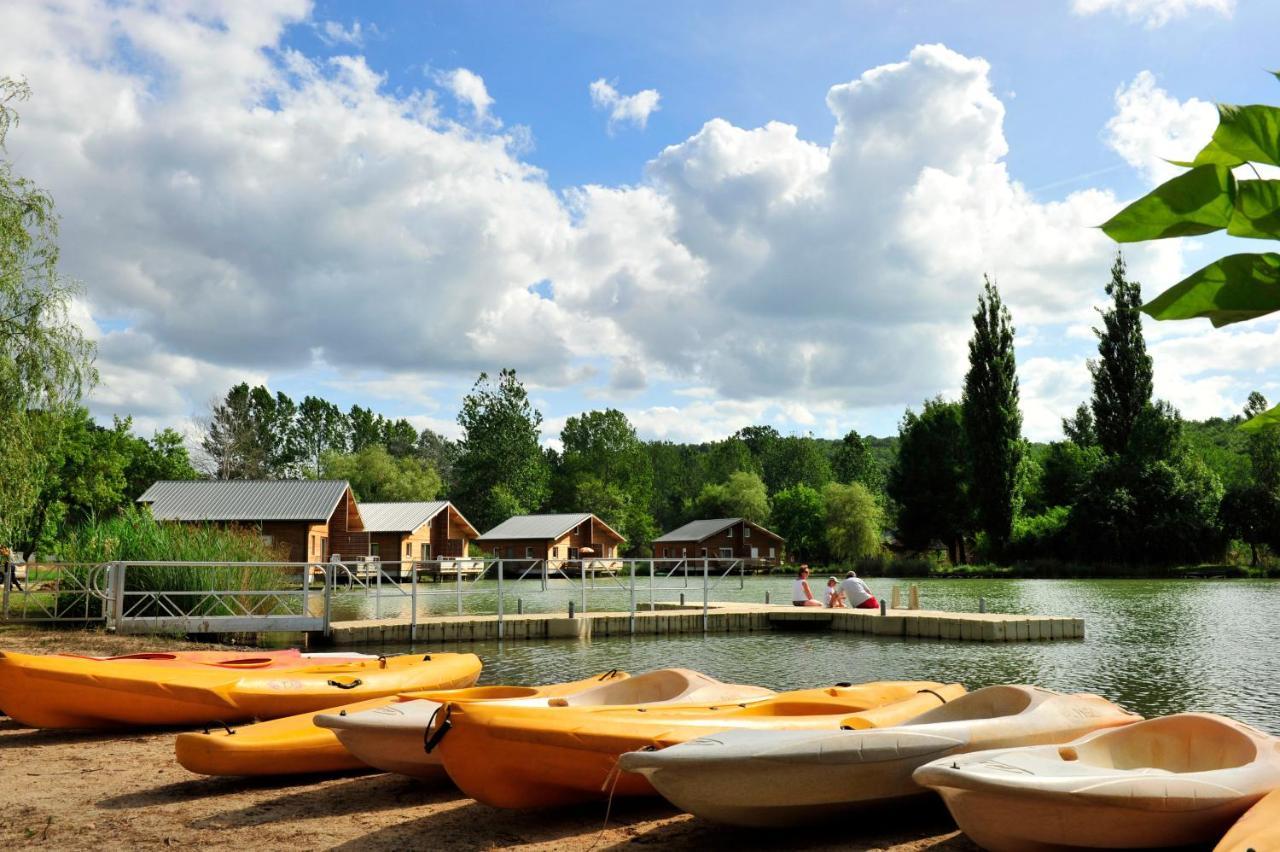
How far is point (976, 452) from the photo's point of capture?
5334 cm

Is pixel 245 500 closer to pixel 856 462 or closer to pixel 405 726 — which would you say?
pixel 405 726

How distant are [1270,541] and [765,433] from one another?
249 feet

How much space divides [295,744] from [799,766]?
12.4 feet

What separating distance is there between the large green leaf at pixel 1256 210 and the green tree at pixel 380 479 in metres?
76.3

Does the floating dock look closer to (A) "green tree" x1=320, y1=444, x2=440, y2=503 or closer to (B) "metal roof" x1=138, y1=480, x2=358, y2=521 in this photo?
(B) "metal roof" x1=138, y1=480, x2=358, y2=521

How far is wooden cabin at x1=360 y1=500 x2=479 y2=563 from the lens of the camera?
5212cm

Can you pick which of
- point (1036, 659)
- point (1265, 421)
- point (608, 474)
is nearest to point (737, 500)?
point (608, 474)

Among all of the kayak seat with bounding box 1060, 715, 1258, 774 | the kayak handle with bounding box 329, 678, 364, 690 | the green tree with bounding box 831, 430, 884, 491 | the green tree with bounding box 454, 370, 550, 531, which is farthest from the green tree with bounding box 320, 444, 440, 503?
the kayak seat with bounding box 1060, 715, 1258, 774

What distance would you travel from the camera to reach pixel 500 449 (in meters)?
76.0

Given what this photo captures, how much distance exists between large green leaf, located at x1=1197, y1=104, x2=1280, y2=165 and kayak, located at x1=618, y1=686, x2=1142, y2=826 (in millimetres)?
4636

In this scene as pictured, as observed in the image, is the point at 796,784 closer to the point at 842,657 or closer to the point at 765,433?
the point at 842,657

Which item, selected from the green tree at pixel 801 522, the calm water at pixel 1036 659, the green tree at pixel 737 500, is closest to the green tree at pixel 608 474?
the green tree at pixel 737 500

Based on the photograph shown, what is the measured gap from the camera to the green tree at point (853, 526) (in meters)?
64.9

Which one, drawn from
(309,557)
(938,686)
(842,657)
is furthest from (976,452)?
(938,686)
